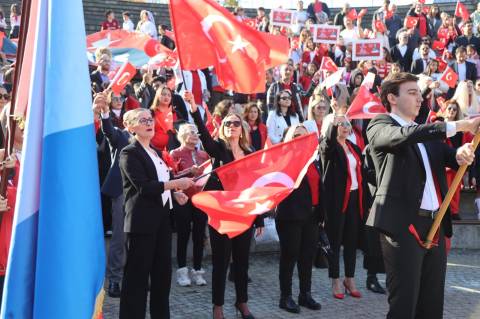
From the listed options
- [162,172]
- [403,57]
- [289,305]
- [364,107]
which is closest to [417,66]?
[403,57]

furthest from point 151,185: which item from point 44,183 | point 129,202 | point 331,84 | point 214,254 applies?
point 331,84

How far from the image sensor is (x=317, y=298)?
8.12 metres

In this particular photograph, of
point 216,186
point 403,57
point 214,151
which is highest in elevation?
point 403,57

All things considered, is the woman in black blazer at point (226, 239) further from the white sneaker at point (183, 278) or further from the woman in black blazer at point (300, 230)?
the white sneaker at point (183, 278)

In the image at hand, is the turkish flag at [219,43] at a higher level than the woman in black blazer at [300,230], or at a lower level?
higher

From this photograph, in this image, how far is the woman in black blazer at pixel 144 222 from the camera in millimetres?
6070

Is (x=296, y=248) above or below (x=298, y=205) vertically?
below

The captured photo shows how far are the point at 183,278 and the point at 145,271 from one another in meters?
2.21

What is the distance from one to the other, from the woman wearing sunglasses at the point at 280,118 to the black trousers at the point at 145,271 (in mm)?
3969

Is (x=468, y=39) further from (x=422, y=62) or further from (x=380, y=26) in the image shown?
(x=422, y=62)

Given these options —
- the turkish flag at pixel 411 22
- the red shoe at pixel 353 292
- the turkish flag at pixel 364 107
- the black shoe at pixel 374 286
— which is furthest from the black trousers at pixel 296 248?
the turkish flag at pixel 411 22

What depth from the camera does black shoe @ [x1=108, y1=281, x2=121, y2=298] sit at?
25.2 ft

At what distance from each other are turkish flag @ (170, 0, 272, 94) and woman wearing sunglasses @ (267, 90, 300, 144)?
3134 millimetres

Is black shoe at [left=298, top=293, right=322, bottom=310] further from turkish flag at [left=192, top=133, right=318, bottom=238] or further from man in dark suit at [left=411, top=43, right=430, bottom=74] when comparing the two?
man in dark suit at [left=411, top=43, right=430, bottom=74]
